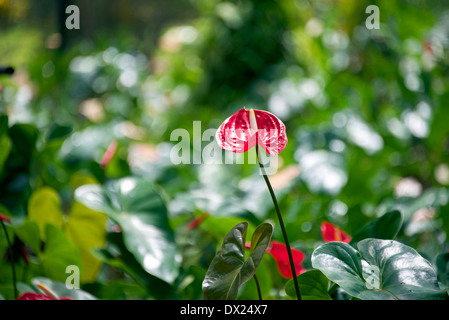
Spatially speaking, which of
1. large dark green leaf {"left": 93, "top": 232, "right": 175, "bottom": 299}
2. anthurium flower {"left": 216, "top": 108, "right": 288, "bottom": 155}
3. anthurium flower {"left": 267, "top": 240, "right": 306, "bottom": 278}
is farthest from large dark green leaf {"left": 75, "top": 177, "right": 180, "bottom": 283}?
anthurium flower {"left": 216, "top": 108, "right": 288, "bottom": 155}

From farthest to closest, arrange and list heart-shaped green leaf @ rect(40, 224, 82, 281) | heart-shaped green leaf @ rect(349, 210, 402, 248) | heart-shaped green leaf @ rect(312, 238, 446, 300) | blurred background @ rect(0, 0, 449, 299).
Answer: blurred background @ rect(0, 0, 449, 299), heart-shaped green leaf @ rect(40, 224, 82, 281), heart-shaped green leaf @ rect(349, 210, 402, 248), heart-shaped green leaf @ rect(312, 238, 446, 300)

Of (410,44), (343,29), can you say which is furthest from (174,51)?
(410,44)

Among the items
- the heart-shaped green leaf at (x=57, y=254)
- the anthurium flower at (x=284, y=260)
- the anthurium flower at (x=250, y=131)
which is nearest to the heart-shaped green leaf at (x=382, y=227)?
the anthurium flower at (x=284, y=260)

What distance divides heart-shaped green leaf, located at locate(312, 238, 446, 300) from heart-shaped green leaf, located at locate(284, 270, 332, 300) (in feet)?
0.16

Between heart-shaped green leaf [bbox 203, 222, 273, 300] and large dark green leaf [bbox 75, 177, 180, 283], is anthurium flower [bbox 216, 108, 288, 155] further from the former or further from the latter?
large dark green leaf [bbox 75, 177, 180, 283]

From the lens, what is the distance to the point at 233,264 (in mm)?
449

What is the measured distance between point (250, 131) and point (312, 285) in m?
0.18

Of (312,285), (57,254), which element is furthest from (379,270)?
(57,254)

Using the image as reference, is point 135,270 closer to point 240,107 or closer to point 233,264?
point 233,264

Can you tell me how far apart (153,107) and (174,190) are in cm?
120

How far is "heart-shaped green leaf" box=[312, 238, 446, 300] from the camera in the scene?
15.6 inches

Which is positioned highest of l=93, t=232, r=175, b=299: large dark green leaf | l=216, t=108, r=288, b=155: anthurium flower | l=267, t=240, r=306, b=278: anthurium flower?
l=216, t=108, r=288, b=155: anthurium flower
